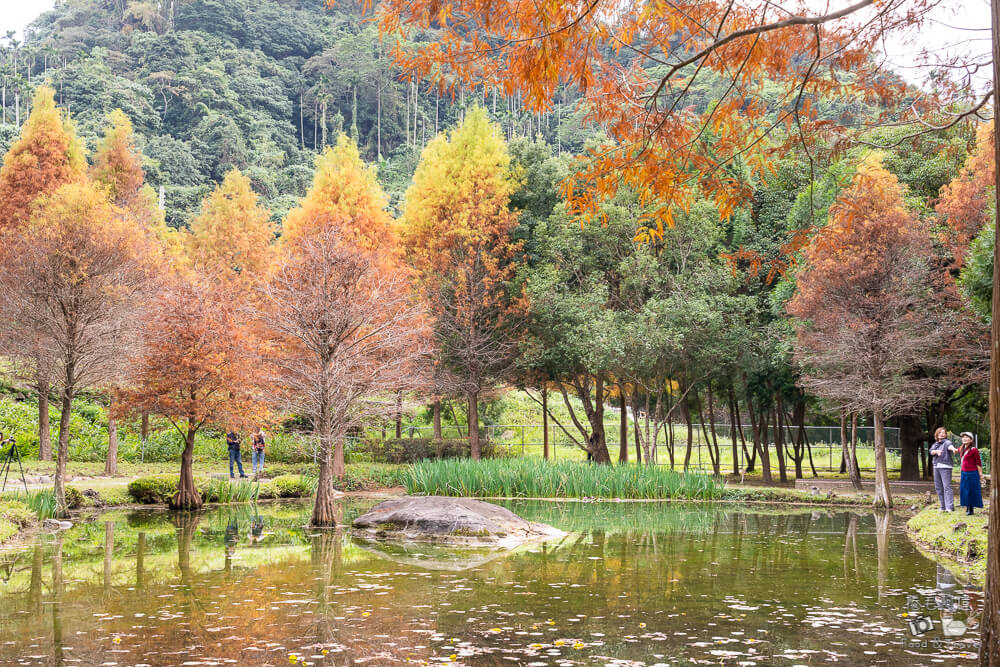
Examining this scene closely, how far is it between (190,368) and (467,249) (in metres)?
10.8

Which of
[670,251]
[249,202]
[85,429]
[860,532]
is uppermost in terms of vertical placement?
[249,202]

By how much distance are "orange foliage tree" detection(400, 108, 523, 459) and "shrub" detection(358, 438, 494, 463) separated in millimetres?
2279

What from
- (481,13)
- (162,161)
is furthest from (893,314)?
(162,161)

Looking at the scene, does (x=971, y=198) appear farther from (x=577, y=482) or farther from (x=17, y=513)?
(x=17, y=513)

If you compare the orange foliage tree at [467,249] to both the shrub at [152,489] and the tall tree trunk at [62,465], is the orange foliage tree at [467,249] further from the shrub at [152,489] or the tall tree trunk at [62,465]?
the tall tree trunk at [62,465]

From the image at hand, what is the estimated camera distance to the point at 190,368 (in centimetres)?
1772

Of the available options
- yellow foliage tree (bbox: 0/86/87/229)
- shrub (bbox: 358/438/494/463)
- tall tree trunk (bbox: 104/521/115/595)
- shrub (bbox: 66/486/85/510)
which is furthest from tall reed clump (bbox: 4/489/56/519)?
shrub (bbox: 358/438/494/463)

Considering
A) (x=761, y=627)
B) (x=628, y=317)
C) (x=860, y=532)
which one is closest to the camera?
(x=761, y=627)

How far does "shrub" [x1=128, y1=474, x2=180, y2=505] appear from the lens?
18.8 metres

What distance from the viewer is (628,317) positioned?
25.7 m

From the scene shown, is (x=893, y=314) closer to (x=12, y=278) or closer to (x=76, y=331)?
(x=76, y=331)

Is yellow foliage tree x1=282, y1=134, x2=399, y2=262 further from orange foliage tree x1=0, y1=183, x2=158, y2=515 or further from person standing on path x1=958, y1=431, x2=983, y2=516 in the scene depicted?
person standing on path x1=958, y1=431, x2=983, y2=516

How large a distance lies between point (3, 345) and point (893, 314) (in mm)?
18593

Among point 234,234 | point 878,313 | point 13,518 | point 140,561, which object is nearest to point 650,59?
point 140,561
